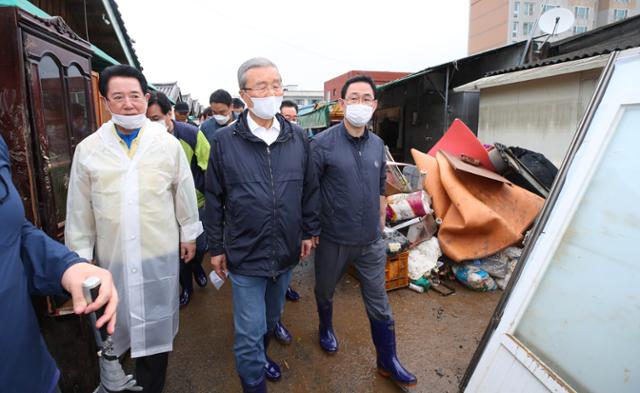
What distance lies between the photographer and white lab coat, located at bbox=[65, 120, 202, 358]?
1844 mm

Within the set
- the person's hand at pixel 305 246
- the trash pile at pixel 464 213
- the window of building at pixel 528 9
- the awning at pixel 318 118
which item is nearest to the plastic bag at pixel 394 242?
the trash pile at pixel 464 213

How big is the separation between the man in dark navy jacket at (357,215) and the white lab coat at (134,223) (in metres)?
0.98

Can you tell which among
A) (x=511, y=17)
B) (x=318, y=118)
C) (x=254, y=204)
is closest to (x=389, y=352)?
(x=254, y=204)

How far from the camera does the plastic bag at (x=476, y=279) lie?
12.6 feet

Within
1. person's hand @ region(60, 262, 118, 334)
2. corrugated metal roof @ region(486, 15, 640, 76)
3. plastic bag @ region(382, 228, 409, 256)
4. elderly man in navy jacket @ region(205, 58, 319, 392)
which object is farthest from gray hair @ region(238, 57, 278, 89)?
corrugated metal roof @ region(486, 15, 640, 76)

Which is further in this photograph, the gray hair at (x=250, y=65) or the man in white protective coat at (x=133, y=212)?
the gray hair at (x=250, y=65)

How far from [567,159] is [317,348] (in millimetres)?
2240

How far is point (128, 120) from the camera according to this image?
6.34ft

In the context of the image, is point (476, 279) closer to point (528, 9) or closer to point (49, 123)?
point (49, 123)

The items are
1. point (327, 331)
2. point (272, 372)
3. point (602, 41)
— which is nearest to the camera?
point (272, 372)

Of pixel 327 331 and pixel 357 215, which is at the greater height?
pixel 357 215

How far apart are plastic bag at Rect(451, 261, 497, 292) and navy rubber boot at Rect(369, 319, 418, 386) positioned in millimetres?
1744

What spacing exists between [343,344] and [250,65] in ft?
7.49

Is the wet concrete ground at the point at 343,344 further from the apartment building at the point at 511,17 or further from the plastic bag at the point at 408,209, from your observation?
the apartment building at the point at 511,17
